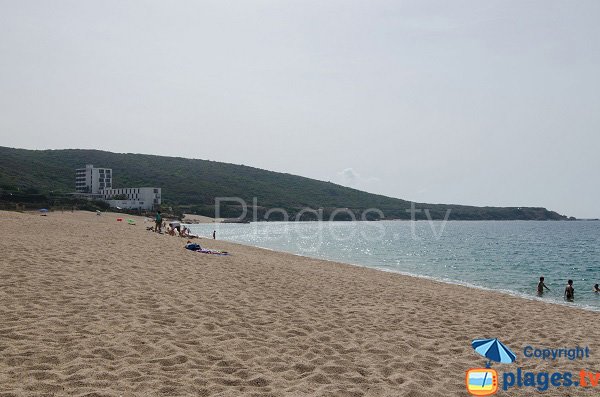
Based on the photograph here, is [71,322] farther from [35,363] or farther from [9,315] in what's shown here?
[35,363]

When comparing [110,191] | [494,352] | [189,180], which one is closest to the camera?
[494,352]

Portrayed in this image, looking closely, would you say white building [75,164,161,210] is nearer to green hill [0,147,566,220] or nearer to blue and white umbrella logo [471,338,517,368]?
green hill [0,147,566,220]

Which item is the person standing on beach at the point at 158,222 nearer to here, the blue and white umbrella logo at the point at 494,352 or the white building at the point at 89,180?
the blue and white umbrella logo at the point at 494,352

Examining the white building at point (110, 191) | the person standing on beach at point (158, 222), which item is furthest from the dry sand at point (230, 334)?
the white building at point (110, 191)

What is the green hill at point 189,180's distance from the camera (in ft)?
394

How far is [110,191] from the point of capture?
4715 inches

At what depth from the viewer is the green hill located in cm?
12012

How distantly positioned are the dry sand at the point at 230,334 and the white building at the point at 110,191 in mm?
97668

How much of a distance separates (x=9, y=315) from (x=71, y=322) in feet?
3.25

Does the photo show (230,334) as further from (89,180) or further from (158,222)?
(89,180)

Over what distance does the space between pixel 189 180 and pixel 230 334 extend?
14734cm

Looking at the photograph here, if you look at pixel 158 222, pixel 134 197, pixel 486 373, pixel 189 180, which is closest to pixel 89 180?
pixel 134 197

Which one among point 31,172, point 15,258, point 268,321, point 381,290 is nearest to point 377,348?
point 268,321

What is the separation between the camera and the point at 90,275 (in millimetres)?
10398
